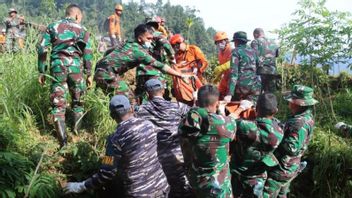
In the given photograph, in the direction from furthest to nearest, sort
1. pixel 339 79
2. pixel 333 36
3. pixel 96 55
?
pixel 339 79, pixel 96 55, pixel 333 36

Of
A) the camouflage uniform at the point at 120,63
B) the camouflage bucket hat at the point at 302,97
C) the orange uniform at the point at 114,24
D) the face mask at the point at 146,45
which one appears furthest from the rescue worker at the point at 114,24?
the camouflage bucket hat at the point at 302,97

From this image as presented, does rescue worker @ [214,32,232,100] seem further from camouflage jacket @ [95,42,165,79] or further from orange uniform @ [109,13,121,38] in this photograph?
orange uniform @ [109,13,121,38]

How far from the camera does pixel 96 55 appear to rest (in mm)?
6609

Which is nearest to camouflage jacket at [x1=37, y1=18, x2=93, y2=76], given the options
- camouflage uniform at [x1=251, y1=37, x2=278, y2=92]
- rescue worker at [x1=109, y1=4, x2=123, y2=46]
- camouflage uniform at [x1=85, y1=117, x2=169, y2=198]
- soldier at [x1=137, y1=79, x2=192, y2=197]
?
soldier at [x1=137, y1=79, x2=192, y2=197]

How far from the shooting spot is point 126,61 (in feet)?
16.0

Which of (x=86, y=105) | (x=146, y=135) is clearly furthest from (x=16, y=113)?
(x=146, y=135)

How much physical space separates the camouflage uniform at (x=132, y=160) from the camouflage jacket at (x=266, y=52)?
3.50m

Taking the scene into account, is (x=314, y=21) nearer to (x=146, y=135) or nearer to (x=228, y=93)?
(x=228, y=93)

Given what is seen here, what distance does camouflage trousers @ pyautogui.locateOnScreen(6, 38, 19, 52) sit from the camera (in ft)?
21.0

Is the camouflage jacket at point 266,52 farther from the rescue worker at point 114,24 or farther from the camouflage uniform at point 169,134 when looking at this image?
the rescue worker at point 114,24

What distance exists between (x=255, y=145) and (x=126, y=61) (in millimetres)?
2092

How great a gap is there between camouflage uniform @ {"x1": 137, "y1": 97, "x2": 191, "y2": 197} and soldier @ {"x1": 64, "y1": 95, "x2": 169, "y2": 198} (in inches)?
25.8

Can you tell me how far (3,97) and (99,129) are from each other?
1.27m

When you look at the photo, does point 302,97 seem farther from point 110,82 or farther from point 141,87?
point 110,82
